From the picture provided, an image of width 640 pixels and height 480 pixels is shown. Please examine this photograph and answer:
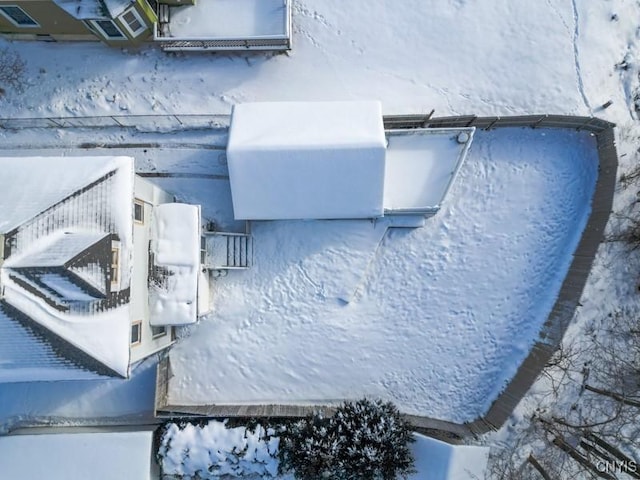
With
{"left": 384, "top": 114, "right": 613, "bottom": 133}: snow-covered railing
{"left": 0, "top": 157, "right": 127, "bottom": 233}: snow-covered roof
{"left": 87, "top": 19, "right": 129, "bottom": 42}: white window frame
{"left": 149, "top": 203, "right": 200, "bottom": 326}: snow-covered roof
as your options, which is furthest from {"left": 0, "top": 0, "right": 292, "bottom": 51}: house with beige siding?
{"left": 149, "top": 203, "right": 200, "bottom": 326}: snow-covered roof

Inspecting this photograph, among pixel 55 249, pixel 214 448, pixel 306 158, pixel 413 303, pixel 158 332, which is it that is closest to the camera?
pixel 55 249

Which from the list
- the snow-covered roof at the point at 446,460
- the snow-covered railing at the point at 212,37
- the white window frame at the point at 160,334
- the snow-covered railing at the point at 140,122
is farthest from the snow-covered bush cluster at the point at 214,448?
the snow-covered railing at the point at 212,37

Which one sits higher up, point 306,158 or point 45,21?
point 45,21

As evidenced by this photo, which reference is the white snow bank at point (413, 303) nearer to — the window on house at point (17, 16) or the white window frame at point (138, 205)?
the white window frame at point (138, 205)

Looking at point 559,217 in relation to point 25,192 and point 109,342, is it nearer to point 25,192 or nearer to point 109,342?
point 109,342

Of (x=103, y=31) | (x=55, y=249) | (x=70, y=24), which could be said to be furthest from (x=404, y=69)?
(x=55, y=249)

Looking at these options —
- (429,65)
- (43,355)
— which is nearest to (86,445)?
(43,355)

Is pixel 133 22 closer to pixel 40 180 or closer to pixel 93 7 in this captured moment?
pixel 93 7
